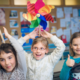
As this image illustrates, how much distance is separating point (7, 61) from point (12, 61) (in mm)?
35

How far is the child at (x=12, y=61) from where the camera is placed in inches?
26.4

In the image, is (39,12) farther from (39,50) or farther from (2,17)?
(2,17)

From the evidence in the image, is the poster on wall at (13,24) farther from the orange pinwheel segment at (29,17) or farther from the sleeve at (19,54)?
the sleeve at (19,54)

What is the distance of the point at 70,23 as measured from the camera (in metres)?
2.01

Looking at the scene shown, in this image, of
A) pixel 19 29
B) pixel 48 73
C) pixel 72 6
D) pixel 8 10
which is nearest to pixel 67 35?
pixel 72 6

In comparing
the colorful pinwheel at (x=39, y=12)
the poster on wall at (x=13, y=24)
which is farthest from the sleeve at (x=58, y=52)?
the poster on wall at (x=13, y=24)

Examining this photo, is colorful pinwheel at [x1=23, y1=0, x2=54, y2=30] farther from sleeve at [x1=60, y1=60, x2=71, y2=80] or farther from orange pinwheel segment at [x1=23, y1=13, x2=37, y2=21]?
sleeve at [x1=60, y1=60, x2=71, y2=80]

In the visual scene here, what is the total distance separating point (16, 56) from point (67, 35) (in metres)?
1.50

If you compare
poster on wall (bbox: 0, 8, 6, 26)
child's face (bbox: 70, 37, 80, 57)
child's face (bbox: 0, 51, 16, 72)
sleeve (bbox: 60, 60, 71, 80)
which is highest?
poster on wall (bbox: 0, 8, 6, 26)

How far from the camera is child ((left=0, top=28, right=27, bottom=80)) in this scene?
0.67 meters

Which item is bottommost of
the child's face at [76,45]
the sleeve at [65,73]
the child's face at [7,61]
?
the sleeve at [65,73]

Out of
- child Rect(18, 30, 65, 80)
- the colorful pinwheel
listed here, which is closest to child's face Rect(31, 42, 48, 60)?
child Rect(18, 30, 65, 80)

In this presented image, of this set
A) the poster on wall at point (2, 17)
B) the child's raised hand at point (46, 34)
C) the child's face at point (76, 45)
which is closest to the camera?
the child's face at point (76, 45)

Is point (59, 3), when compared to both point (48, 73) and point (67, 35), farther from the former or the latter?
point (48, 73)
